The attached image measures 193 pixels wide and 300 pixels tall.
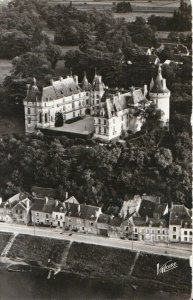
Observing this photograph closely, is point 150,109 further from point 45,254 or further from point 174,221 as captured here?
point 45,254

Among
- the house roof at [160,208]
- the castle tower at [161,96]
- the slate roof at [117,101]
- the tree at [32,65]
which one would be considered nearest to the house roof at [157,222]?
the house roof at [160,208]

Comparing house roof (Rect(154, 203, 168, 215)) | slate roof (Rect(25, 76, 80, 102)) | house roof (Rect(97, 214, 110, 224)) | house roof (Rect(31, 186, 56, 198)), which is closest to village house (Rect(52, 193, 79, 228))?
house roof (Rect(31, 186, 56, 198))

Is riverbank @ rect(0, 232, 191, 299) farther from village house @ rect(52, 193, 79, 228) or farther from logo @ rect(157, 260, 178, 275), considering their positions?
village house @ rect(52, 193, 79, 228)

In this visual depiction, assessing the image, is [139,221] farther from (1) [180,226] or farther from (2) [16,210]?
(2) [16,210]

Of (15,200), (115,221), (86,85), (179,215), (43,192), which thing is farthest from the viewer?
(86,85)

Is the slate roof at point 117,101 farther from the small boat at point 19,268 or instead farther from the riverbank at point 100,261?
the small boat at point 19,268

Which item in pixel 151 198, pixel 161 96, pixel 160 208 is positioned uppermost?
pixel 161 96

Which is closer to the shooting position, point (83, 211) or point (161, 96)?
point (83, 211)

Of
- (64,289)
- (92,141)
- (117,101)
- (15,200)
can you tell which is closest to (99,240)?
(64,289)

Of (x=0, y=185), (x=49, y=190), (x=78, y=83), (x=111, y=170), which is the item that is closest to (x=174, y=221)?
(x=111, y=170)

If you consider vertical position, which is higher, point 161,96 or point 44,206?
point 161,96
